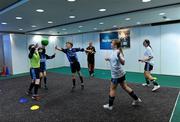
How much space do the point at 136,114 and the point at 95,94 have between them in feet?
5.49

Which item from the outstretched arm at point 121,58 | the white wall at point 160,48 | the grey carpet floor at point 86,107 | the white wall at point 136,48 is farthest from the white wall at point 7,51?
the outstretched arm at point 121,58

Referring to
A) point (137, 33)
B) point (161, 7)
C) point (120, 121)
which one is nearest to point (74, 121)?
point (120, 121)

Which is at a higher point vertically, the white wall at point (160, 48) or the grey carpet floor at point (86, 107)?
the white wall at point (160, 48)

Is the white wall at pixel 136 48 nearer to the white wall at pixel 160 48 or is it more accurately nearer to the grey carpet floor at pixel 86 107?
the white wall at pixel 160 48

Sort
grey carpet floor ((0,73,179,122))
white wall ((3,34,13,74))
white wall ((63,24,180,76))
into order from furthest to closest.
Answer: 1. white wall ((3,34,13,74))
2. white wall ((63,24,180,76))
3. grey carpet floor ((0,73,179,122))

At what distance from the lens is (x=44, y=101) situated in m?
4.22

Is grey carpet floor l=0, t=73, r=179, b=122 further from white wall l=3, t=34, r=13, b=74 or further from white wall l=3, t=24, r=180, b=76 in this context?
white wall l=3, t=34, r=13, b=74

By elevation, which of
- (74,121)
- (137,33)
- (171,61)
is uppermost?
(137,33)

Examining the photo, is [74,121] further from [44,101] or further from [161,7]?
[161,7]

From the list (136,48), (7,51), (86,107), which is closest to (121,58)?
(86,107)

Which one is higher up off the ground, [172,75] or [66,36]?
[66,36]

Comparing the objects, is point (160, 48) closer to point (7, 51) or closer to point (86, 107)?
point (86, 107)

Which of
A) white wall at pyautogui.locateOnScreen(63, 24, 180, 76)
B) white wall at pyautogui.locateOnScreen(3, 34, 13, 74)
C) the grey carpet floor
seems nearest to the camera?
the grey carpet floor

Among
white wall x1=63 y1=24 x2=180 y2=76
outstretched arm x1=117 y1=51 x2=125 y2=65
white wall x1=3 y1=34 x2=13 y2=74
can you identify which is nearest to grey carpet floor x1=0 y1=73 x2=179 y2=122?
outstretched arm x1=117 y1=51 x2=125 y2=65
